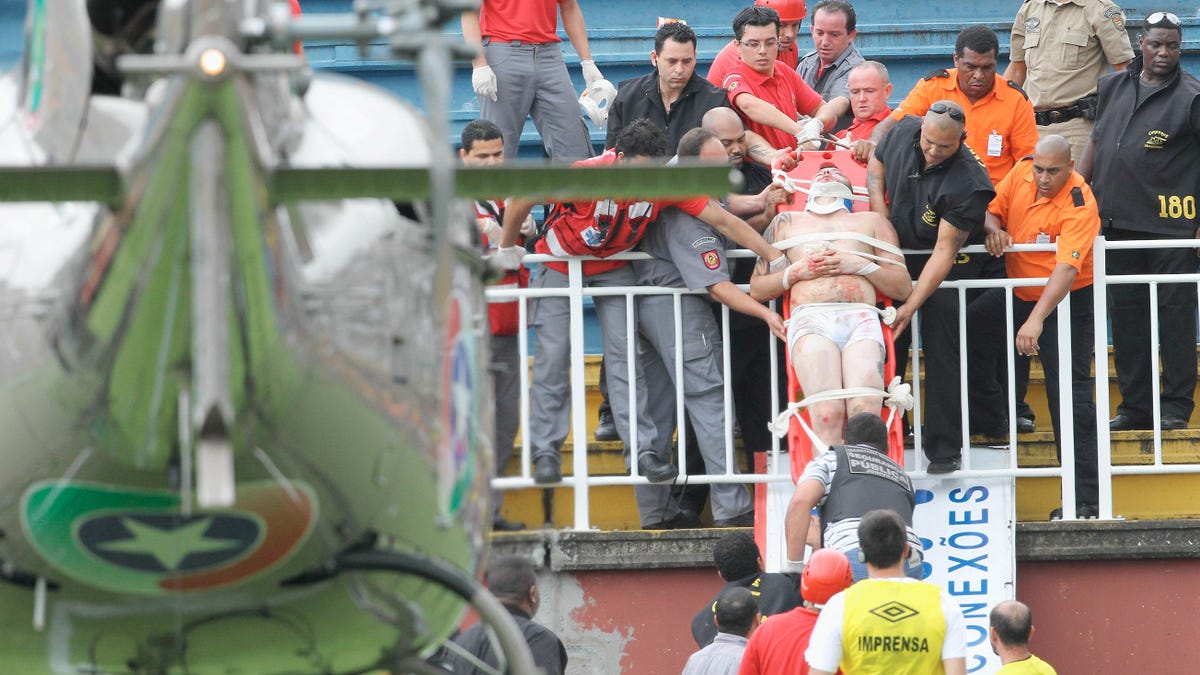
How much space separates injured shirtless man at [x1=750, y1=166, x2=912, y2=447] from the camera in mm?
7539

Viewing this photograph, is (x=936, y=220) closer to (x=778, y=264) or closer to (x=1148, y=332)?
(x=778, y=264)

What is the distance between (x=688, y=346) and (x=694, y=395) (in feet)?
0.72

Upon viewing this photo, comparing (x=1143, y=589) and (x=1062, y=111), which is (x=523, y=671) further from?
(x=1062, y=111)

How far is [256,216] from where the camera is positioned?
2055mm

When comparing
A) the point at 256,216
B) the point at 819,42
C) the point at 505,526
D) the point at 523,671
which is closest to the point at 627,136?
the point at 505,526

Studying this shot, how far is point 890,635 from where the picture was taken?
5.74m

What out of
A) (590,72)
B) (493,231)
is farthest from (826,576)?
(590,72)

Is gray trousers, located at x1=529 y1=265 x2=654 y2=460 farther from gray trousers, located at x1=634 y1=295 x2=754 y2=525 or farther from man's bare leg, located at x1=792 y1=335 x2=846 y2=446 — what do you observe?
man's bare leg, located at x1=792 y1=335 x2=846 y2=446

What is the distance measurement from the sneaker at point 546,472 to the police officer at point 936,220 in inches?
63.6

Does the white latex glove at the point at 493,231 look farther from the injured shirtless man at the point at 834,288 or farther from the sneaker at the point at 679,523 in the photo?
the sneaker at the point at 679,523

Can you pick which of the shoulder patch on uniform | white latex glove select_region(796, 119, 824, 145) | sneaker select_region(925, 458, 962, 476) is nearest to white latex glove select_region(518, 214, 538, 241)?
white latex glove select_region(796, 119, 824, 145)

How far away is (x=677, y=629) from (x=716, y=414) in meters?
0.96

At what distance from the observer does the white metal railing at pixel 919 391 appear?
7.86 meters

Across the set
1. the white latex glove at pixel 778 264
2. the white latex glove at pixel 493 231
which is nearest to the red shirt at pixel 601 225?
the white latex glove at pixel 493 231
